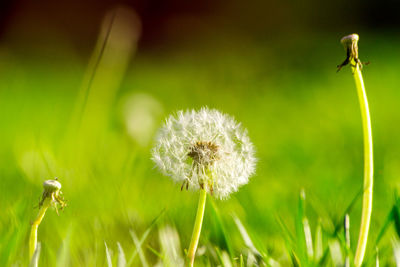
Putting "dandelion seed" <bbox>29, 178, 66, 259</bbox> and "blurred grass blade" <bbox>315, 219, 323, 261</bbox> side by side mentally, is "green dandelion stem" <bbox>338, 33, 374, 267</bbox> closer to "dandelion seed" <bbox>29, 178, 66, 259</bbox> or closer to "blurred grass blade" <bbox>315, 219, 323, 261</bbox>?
"blurred grass blade" <bbox>315, 219, 323, 261</bbox>

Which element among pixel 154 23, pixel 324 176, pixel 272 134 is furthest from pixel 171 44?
pixel 324 176

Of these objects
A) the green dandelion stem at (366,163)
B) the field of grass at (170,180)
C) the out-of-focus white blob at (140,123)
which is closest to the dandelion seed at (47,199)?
the field of grass at (170,180)

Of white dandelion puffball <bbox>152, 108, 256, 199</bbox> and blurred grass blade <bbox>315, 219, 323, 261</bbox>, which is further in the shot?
blurred grass blade <bbox>315, 219, 323, 261</bbox>

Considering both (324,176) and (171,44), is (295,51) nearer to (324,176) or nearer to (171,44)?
(171,44)

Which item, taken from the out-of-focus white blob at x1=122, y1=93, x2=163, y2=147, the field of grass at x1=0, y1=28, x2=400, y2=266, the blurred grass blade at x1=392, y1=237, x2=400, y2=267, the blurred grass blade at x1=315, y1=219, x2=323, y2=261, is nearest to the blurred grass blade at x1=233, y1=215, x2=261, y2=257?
the field of grass at x1=0, y1=28, x2=400, y2=266

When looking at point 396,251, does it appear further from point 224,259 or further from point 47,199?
point 47,199

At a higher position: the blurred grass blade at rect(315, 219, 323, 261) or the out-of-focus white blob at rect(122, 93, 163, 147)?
the out-of-focus white blob at rect(122, 93, 163, 147)

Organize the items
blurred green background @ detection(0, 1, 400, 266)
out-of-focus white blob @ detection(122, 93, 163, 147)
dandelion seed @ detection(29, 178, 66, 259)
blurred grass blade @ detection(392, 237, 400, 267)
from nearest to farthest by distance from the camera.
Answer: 1. dandelion seed @ detection(29, 178, 66, 259)
2. blurred grass blade @ detection(392, 237, 400, 267)
3. blurred green background @ detection(0, 1, 400, 266)
4. out-of-focus white blob @ detection(122, 93, 163, 147)

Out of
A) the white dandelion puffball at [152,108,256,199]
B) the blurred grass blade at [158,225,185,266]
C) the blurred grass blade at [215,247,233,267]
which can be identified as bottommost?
the blurred grass blade at [158,225,185,266]
